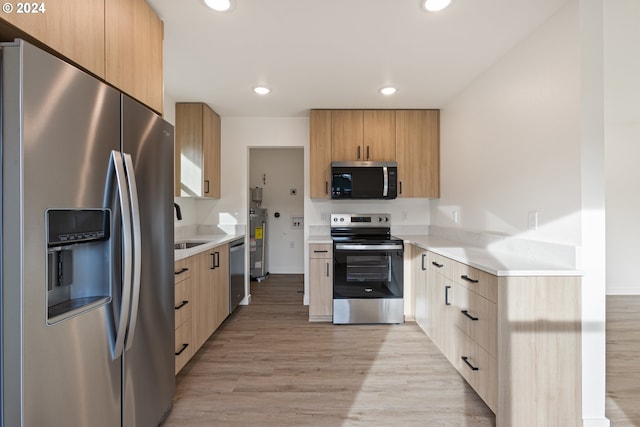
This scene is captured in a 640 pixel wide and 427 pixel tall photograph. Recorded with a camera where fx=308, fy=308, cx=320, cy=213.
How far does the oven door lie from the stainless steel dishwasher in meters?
1.13

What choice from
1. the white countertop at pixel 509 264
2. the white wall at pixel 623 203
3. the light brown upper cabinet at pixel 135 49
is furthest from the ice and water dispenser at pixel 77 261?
the white wall at pixel 623 203

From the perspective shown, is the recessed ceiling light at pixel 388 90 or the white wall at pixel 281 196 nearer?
the recessed ceiling light at pixel 388 90

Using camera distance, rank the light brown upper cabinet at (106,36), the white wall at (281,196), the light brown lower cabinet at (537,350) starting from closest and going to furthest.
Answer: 1. the light brown upper cabinet at (106,36)
2. the light brown lower cabinet at (537,350)
3. the white wall at (281,196)

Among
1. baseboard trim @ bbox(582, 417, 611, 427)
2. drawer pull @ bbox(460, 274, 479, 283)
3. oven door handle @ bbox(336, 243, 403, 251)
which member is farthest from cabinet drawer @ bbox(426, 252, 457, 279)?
baseboard trim @ bbox(582, 417, 611, 427)

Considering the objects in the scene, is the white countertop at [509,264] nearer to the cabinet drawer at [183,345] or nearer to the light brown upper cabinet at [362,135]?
the light brown upper cabinet at [362,135]

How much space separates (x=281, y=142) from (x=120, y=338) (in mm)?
3082

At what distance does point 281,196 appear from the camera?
618 centimetres

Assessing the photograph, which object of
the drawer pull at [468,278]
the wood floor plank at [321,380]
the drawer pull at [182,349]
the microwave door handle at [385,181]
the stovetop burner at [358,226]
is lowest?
the wood floor plank at [321,380]

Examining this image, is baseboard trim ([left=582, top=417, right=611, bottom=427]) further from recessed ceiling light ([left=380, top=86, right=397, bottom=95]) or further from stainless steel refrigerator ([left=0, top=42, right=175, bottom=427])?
recessed ceiling light ([left=380, top=86, right=397, bottom=95])

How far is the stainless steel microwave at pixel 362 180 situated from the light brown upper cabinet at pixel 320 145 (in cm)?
14

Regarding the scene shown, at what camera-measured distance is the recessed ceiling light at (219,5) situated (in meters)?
1.73

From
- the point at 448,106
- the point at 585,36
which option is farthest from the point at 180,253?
the point at 448,106

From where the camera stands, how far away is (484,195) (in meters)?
2.69

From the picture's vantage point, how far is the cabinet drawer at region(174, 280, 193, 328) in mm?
2135
